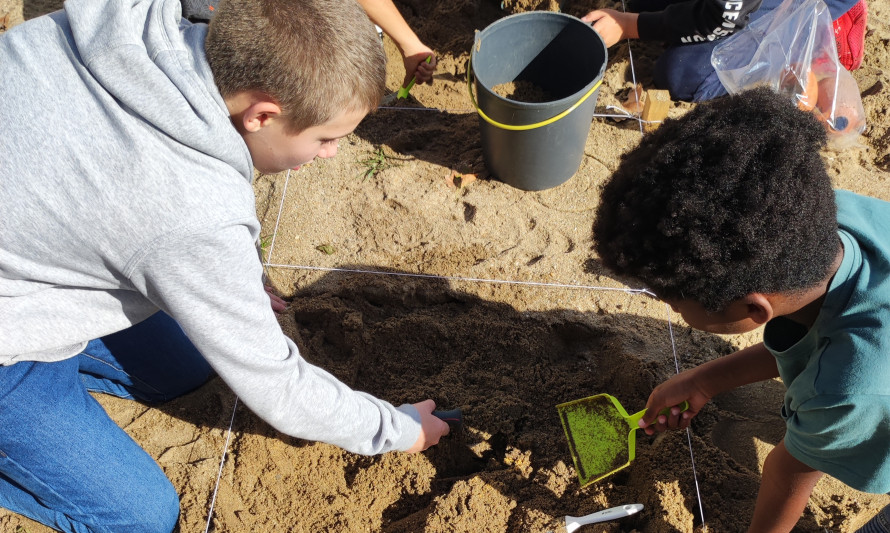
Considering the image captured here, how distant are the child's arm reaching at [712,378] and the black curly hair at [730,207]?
21.8 inches

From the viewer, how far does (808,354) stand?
5.00ft

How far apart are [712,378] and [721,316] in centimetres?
56

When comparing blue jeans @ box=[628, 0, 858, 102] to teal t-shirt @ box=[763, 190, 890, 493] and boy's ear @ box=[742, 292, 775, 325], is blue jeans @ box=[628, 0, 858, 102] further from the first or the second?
boy's ear @ box=[742, 292, 775, 325]

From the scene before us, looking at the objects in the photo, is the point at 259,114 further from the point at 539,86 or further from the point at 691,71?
the point at 691,71

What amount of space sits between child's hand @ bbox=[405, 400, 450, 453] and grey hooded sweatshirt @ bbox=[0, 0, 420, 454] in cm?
60

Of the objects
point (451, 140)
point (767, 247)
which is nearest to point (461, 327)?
point (451, 140)

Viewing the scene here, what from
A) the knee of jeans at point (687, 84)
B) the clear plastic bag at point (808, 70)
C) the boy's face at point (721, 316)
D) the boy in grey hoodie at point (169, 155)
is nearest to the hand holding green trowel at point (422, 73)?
the knee of jeans at point (687, 84)

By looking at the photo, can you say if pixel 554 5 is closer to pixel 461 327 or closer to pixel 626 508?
pixel 461 327

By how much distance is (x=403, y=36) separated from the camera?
2.84 metres

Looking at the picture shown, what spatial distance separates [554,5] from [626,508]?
249cm

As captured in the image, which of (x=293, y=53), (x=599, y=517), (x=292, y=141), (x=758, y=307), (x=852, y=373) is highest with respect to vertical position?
(x=293, y=53)

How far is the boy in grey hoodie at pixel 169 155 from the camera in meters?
1.28

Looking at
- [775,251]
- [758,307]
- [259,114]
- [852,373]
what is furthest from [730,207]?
[259,114]

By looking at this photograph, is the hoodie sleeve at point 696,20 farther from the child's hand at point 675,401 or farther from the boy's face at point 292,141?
the boy's face at point 292,141
